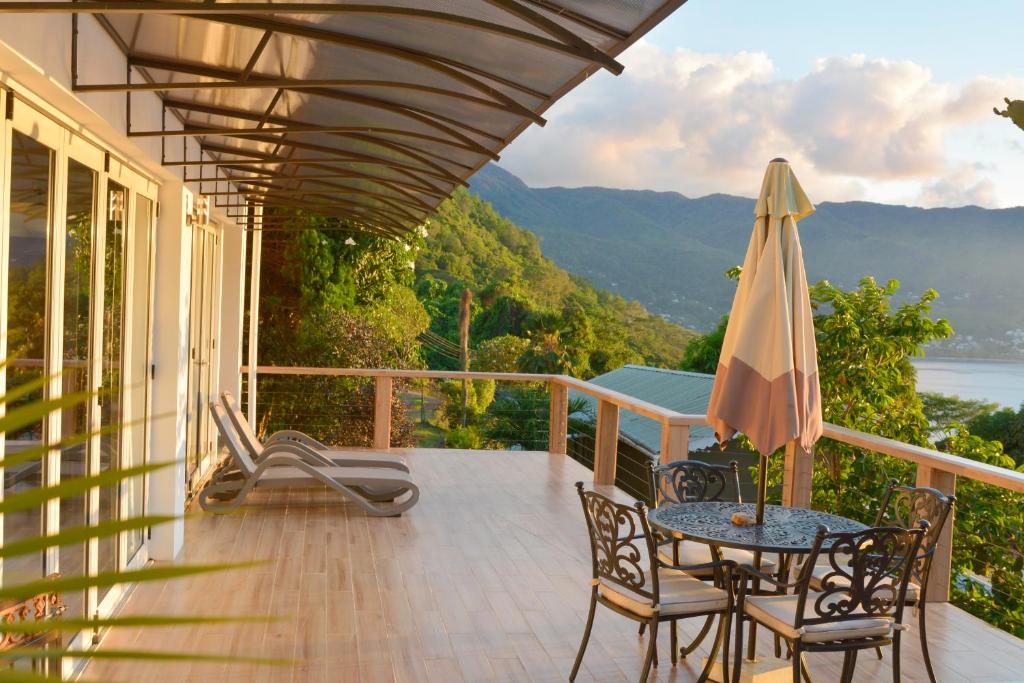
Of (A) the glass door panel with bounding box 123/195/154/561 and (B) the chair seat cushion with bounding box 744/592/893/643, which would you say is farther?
(A) the glass door panel with bounding box 123/195/154/561

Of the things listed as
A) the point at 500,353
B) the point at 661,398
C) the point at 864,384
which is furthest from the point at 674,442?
the point at 500,353

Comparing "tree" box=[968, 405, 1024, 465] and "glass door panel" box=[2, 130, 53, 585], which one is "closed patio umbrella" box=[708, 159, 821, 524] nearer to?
"glass door panel" box=[2, 130, 53, 585]

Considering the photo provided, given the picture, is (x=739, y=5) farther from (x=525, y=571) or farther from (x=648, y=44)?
(x=525, y=571)

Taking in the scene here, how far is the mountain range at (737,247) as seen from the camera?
30.1 m

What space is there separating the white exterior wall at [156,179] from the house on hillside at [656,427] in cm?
969

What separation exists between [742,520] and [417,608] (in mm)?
1851

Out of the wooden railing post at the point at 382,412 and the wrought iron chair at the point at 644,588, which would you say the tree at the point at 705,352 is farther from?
the wrought iron chair at the point at 644,588

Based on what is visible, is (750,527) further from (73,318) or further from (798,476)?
(73,318)

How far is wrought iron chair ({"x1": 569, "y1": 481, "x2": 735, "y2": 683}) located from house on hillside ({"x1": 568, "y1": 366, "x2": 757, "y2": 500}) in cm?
1202

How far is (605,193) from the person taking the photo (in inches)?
1833

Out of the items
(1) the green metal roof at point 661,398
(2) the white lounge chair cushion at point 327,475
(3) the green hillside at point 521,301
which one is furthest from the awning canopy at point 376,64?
(3) the green hillside at point 521,301

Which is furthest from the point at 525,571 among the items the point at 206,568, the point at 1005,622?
the point at 1005,622

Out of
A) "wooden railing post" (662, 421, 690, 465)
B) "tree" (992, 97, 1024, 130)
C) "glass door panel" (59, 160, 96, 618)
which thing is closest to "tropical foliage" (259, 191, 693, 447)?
"wooden railing post" (662, 421, 690, 465)

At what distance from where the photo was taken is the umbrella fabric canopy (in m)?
4.08
